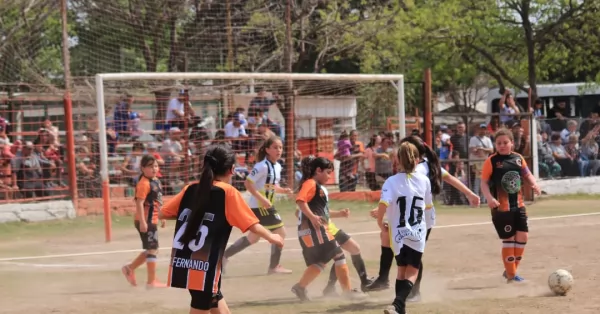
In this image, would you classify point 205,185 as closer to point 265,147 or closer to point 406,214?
point 406,214

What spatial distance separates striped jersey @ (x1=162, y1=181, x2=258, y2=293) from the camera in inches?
242

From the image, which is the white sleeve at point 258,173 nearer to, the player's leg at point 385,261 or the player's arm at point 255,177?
the player's arm at point 255,177

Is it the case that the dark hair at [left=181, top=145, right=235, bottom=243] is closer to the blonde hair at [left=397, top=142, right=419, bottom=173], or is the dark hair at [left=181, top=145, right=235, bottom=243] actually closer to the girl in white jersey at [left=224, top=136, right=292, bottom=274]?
the blonde hair at [left=397, top=142, right=419, bottom=173]

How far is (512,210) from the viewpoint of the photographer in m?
9.62

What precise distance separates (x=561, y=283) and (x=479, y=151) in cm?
1025

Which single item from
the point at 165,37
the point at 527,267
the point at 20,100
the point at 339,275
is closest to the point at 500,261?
the point at 527,267

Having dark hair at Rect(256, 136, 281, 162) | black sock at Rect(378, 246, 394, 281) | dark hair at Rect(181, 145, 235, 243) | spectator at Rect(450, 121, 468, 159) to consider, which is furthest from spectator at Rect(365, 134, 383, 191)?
dark hair at Rect(181, 145, 235, 243)

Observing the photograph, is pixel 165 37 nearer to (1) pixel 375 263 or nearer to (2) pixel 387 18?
(2) pixel 387 18

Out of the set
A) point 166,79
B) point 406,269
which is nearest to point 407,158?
point 406,269

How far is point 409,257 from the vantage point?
305 inches

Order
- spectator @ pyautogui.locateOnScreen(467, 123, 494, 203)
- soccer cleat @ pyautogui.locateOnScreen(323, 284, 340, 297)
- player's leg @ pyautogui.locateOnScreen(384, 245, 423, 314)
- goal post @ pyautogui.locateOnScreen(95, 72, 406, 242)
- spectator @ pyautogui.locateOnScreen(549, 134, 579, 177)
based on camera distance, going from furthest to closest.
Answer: spectator @ pyautogui.locateOnScreen(549, 134, 579, 177) < spectator @ pyautogui.locateOnScreen(467, 123, 494, 203) < goal post @ pyautogui.locateOnScreen(95, 72, 406, 242) < soccer cleat @ pyautogui.locateOnScreen(323, 284, 340, 297) < player's leg @ pyautogui.locateOnScreen(384, 245, 423, 314)

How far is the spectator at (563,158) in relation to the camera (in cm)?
2088

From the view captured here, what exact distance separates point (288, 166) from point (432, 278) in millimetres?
9355

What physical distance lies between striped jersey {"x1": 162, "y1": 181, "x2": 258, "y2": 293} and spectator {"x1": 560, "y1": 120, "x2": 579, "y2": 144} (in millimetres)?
16107
